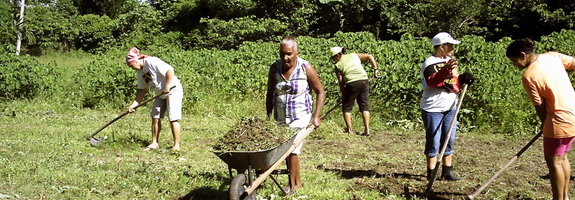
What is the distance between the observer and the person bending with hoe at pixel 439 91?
5.04 m

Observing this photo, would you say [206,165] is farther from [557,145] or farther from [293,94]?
[557,145]

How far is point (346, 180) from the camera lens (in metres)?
5.60

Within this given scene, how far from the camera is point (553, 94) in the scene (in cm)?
413

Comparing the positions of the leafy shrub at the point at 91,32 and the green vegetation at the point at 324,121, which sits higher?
the leafy shrub at the point at 91,32

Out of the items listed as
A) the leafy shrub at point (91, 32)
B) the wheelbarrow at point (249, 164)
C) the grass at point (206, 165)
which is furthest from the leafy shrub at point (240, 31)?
the wheelbarrow at point (249, 164)

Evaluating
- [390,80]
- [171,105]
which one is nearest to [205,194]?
[171,105]

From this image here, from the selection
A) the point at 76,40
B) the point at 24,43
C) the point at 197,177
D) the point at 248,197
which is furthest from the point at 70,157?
the point at 24,43

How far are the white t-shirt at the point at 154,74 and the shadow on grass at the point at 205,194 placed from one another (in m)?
1.97

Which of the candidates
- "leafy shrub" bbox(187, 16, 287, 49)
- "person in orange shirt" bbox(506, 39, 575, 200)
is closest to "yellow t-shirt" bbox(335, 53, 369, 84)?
"person in orange shirt" bbox(506, 39, 575, 200)

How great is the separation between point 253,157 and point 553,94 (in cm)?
234

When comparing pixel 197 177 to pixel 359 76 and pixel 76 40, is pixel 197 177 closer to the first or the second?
pixel 359 76

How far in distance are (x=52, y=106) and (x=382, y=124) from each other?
21.5 ft

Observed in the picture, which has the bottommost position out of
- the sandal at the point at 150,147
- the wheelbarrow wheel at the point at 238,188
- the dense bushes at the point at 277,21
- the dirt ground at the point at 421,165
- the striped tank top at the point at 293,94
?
the dirt ground at the point at 421,165

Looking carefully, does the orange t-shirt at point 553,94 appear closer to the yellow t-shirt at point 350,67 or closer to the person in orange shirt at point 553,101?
the person in orange shirt at point 553,101
